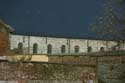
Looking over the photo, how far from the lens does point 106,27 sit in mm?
22500

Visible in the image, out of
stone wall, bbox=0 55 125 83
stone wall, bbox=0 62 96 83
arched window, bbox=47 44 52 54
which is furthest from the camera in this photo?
arched window, bbox=47 44 52 54

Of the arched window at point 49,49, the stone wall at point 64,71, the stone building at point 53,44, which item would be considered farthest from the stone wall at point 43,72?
the arched window at point 49,49

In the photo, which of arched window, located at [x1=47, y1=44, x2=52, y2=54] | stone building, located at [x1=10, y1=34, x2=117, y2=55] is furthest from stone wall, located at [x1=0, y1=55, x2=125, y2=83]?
arched window, located at [x1=47, y1=44, x2=52, y2=54]

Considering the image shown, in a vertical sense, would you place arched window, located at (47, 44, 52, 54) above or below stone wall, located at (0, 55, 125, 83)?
above

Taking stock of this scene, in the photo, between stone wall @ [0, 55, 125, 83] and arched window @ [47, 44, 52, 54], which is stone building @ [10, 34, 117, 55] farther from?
stone wall @ [0, 55, 125, 83]

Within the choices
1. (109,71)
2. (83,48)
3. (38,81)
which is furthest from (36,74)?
(83,48)

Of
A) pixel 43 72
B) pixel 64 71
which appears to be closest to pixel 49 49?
pixel 64 71

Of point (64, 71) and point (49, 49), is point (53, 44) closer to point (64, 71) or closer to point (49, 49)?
point (49, 49)

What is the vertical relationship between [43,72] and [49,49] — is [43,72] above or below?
below

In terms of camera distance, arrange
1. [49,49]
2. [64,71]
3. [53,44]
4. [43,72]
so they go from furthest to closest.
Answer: [53,44]
[49,49]
[64,71]
[43,72]

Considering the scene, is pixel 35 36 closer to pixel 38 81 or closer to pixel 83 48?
pixel 83 48

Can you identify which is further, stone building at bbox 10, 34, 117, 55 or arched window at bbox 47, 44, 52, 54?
arched window at bbox 47, 44, 52, 54

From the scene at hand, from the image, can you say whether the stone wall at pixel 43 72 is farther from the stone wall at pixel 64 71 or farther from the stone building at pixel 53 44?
the stone building at pixel 53 44

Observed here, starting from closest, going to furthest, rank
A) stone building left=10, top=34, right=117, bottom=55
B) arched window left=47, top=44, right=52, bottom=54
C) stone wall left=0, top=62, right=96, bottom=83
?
1. stone wall left=0, top=62, right=96, bottom=83
2. stone building left=10, top=34, right=117, bottom=55
3. arched window left=47, top=44, right=52, bottom=54
